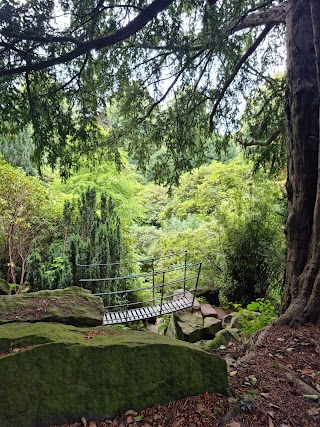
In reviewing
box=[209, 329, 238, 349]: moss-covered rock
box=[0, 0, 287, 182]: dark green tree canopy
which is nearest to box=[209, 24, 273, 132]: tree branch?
box=[0, 0, 287, 182]: dark green tree canopy

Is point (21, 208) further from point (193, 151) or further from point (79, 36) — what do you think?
point (79, 36)

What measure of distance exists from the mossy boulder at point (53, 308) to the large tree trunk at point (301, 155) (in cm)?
191

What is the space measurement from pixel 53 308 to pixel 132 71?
3.25 metres

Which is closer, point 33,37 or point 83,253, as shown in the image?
point 33,37

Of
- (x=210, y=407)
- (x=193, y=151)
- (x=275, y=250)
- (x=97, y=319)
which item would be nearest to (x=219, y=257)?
(x=275, y=250)

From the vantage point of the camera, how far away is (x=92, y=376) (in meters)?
1.80

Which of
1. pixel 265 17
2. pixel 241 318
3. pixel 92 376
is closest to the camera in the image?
pixel 92 376

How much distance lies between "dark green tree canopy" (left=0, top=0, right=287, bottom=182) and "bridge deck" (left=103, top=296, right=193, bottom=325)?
217cm

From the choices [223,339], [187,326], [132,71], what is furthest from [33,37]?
[187,326]

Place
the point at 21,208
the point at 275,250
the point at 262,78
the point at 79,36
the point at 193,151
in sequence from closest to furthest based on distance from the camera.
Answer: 1. the point at 79,36
2. the point at 262,78
3. the point at 193,151
4. the point at 275,250
5. the point at 21,208

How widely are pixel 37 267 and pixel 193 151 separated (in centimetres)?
334

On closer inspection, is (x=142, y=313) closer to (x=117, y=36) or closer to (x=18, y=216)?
(x=18, y=216)

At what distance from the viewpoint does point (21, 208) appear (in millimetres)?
6535

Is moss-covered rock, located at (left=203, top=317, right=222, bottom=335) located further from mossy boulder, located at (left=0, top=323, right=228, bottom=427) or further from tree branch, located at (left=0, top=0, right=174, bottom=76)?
tree branch, located at (left=0, top=0, right=174, bottom=76)
